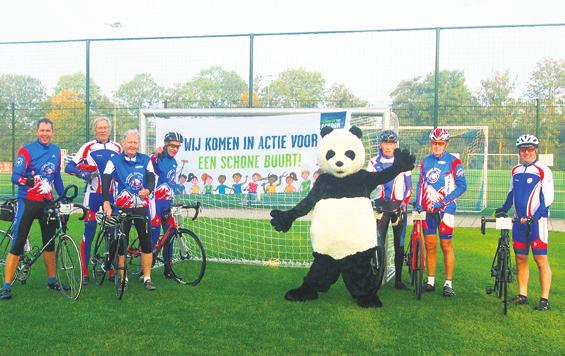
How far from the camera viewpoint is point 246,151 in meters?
7.67

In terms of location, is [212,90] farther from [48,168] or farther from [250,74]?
[48,168]

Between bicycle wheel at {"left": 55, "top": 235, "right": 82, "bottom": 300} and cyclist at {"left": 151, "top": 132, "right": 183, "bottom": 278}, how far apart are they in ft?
3.54

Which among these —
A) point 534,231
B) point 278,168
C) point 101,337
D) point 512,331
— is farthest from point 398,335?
point 278,168

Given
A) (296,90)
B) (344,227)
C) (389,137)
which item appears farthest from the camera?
(296,90)

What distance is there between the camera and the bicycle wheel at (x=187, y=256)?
6611mm

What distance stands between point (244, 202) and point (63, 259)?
Result: 3.32m

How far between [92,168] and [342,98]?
681 cm

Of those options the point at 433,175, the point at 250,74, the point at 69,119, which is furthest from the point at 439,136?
the point at 69,119

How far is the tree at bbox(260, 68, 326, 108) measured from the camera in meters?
12.4

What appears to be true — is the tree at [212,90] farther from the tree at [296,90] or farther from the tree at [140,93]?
the tree at [296,90]

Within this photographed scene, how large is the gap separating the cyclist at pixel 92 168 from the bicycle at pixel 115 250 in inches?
9.0

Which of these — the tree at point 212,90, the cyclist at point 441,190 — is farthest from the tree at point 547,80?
the cyclist at point 441,190

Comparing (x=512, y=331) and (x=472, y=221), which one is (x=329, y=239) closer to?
(x=512, y=331)

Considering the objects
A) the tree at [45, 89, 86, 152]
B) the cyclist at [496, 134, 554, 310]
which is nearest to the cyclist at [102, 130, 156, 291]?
the cyclist at [496, 134, 554, 310]
